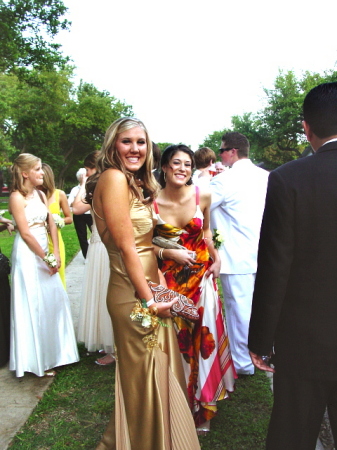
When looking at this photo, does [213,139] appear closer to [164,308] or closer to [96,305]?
[96,305]

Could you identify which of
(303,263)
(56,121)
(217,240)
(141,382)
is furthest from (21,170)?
(56,121)

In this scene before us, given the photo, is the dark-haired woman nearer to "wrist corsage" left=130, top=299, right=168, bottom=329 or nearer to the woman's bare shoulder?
"wrist corsage" left=130, top=299, right=168, bottom=329

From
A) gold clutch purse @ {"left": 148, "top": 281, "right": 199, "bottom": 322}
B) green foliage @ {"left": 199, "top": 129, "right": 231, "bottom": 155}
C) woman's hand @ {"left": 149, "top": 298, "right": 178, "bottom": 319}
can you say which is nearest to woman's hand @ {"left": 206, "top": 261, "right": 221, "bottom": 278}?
gold clutch purse @ {"left": 148, "top": 281, "right": 199, "bottom": 322}

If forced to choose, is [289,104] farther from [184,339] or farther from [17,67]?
[184,339]

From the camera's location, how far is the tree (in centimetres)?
1744

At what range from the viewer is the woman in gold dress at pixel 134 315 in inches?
105

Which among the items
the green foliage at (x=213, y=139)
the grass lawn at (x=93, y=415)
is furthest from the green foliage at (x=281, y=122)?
the grass lawn at (x=93, y=415)

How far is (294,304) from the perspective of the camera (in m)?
2.31

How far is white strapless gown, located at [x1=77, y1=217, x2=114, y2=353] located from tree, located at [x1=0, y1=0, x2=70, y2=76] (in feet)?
48.1

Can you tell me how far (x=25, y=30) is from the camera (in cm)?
1834

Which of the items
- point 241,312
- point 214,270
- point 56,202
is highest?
point 56,202

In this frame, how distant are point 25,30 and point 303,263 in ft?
62.8

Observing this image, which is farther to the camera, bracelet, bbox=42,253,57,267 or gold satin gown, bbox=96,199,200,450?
bracelet, bbox=42,253,57,267

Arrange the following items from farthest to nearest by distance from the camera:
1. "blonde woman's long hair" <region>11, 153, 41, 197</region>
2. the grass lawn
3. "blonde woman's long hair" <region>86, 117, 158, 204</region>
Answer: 1. "blonde woman's long hair" <region>11, 153, 41, 197</region>
2. the grass lawn
3. "blonde woman's long hair" <region>86, 117, 158, 204</region>
